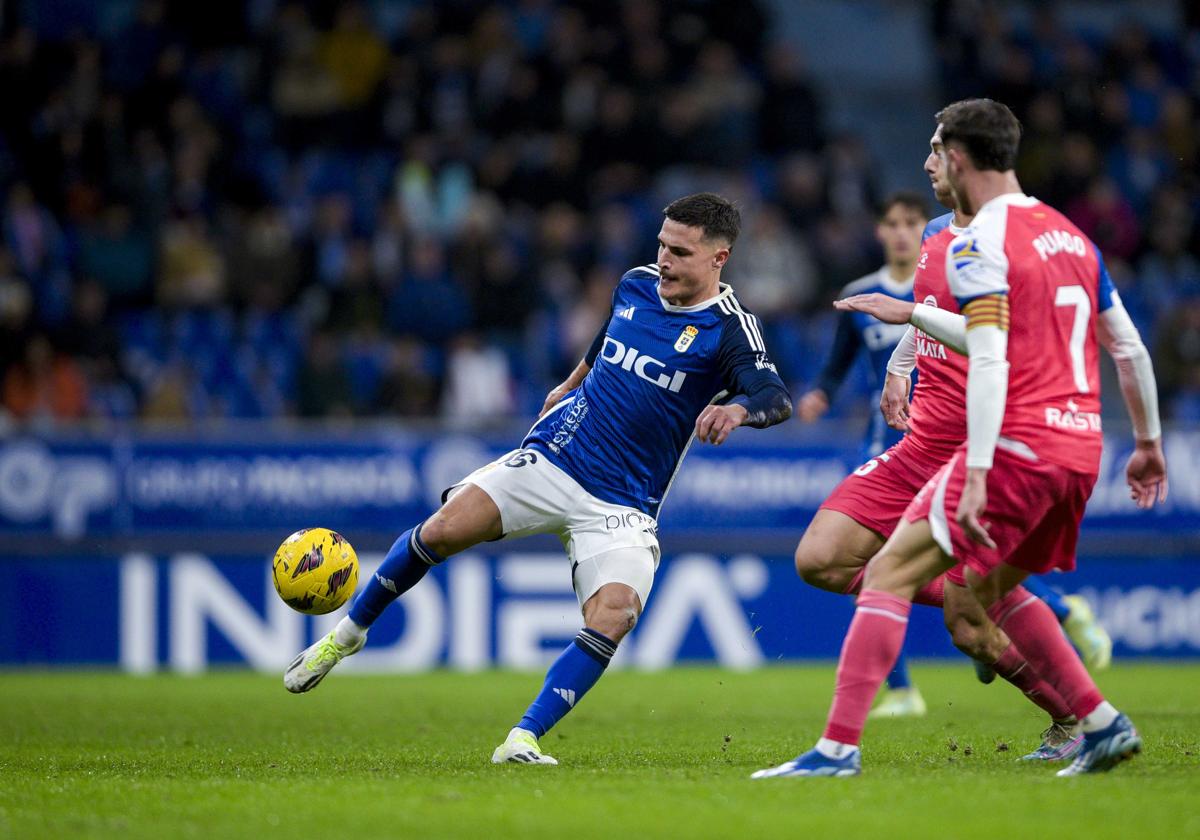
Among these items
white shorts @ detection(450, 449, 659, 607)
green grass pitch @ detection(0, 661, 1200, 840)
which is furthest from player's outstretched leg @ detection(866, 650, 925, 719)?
white shorts @ detection(450, 449, 659, 607)

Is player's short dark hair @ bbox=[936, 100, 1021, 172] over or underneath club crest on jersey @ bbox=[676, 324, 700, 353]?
over

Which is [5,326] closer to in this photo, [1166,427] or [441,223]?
[441,223]

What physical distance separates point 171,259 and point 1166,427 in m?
9.40

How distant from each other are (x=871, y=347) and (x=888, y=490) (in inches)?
106

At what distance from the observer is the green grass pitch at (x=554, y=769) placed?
4.96 m

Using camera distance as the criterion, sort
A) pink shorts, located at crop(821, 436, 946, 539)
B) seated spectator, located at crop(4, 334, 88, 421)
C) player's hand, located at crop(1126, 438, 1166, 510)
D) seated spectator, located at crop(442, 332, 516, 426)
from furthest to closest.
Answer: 1. seated spectator, located at crop(442, 332, 516, 426)
2. seated spectator, located at crop(4, 334, 88, 421)
3. pink shorts, located at crop(821, 436, 946, 539)
4. player's hand, located at crop(1126, 438, 1166, 510)

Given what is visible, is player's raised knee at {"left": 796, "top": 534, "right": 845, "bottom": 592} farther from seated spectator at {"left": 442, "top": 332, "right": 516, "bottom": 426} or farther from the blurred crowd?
seated spectator at {"left": 442, "top": 332, "right": 516, "bottom": 426}

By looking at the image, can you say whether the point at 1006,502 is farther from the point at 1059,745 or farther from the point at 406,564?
the point at 406,564

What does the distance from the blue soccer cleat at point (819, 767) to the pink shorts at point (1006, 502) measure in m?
0.81

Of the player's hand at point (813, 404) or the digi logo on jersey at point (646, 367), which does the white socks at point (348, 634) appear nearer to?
the digi logo on jersey at point (646, 367)

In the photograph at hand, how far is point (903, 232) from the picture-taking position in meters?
9.58

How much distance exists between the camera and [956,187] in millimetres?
5992

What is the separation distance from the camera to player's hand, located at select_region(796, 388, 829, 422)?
9391 mm

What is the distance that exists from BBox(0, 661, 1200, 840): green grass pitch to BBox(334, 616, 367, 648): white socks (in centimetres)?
50
